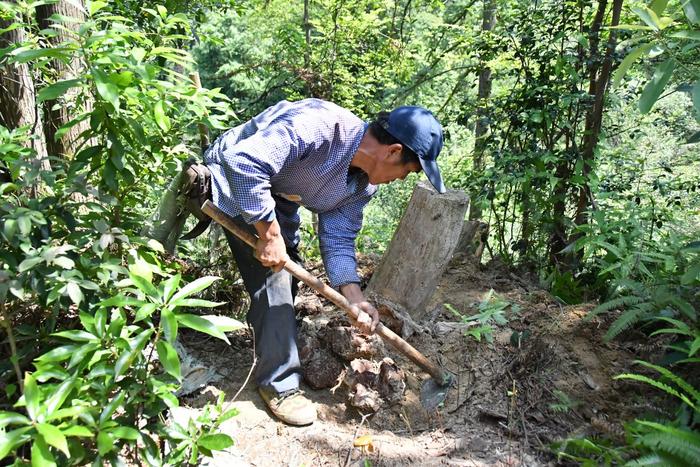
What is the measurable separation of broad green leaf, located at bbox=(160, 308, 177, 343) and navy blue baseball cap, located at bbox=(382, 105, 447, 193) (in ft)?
5.59

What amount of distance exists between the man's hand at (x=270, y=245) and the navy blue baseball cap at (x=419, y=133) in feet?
2.91

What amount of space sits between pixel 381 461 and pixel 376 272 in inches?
65.2

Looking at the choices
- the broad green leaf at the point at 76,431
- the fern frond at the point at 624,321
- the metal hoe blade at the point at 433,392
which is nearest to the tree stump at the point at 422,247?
the metal hoe blade at the point at 433,392

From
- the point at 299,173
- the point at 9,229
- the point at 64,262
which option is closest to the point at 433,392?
the point at 299,173

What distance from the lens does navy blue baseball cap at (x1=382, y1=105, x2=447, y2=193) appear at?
3.11m

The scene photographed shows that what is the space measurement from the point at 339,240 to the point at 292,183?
57 centimetres

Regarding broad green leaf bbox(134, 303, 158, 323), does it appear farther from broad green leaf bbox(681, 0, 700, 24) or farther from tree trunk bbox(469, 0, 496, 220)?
tree trunk bbox(469, 0, 496, 220)

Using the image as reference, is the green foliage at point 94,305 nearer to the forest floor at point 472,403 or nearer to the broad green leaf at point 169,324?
the broad green leaf at point 169,324

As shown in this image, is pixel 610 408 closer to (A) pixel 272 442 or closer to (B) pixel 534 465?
(B) pixel 534 465

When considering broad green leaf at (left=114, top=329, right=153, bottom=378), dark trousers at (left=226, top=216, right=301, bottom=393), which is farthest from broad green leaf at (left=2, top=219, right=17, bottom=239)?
dark trousers at (left=226, top=216, right=301, bottom=393)

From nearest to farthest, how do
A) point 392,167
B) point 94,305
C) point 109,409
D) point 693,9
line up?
1. point 109,409
2. point 693,9
3. point 94,305
4. point 392,167

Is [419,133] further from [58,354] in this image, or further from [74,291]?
[58,354]

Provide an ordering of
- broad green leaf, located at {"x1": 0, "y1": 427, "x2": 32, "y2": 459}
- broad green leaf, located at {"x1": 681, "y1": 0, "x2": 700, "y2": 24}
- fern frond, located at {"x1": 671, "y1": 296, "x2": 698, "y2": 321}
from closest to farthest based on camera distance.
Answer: broad green leaf, located at {"x1": 0, "y1": 427, "x2": 32, "y2": 459} < broad green leaf, located at {"x1": 681, "y1": 0, "x2": 700, "y2": 24} < fern frond, located at {"x1": 671, "y1": 296, "x2": 698, "y2": 321}

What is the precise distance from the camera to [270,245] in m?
3.10
